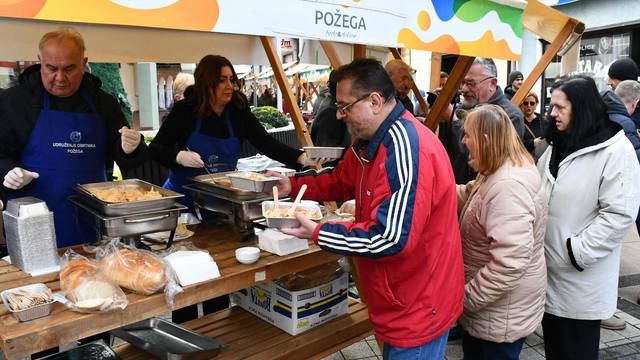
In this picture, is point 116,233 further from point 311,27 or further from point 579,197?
point 579,197

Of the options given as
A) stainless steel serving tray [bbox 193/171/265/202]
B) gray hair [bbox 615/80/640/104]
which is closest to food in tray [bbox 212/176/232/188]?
stainless steel serving tray [bbox 193/171/265/202]

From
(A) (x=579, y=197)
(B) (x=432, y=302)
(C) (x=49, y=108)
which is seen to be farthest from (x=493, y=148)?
(C) (x=49, y=108)

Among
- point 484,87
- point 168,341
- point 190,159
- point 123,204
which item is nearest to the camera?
point 123,204

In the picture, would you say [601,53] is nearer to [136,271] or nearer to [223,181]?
[223,181]

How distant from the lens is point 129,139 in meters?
2.35

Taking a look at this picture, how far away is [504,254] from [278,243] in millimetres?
1019

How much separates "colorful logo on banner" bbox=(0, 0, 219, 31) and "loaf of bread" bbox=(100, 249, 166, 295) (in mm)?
895

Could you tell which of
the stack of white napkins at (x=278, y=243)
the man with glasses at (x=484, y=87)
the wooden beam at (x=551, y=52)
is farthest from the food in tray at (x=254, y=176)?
the wooden beam at (x=551, y=52)

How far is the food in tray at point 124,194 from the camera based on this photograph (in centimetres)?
203

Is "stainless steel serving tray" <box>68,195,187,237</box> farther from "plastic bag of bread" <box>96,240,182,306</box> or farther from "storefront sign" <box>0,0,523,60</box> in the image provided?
"storefront sign" <box>0,0,523,60</box>

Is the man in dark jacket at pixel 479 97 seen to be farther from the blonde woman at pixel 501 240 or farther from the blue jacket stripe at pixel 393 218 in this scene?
the blue jacket stripe at pixel 393 218

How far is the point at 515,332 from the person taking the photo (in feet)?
7.38

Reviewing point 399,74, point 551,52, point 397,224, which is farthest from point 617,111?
point 397,224

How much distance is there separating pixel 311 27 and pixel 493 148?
107 cm
